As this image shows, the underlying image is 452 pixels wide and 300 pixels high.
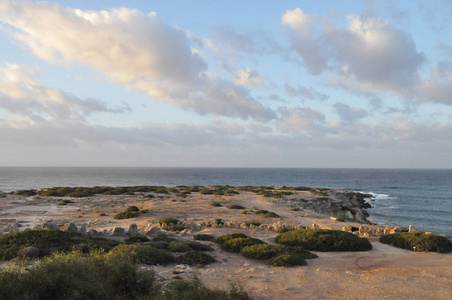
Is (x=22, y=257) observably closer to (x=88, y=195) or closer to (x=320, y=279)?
(x=320, y=279)

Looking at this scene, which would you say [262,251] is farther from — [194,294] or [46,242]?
[46,242]

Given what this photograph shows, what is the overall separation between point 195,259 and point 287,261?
426 centimetres

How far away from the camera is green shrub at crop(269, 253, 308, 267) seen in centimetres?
1336

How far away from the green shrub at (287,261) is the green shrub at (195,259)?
9.46 feet

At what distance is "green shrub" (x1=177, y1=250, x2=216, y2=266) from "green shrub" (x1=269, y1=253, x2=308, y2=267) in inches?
114

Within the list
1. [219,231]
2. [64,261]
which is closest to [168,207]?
[219,231]

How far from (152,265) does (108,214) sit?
2176 centimetres

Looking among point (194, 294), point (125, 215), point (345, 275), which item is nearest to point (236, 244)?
point (345, 275)

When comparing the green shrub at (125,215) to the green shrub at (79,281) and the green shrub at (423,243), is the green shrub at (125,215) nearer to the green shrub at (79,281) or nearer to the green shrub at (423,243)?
the green shrub at (79,281)

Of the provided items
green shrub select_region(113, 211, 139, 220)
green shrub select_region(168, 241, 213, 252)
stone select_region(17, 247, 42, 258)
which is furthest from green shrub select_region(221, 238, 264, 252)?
green shrub select_region(113, 211, 139, 220)

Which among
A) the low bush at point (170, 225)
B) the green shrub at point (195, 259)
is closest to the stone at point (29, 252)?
the green shrub at point (195, 259)

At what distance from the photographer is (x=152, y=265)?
12.9 m

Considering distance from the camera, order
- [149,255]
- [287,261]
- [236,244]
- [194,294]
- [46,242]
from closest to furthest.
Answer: [194,294]
[149,255]
[287,261]
[46,242]
[236,244]

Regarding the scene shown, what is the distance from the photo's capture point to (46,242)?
47.8 feet
